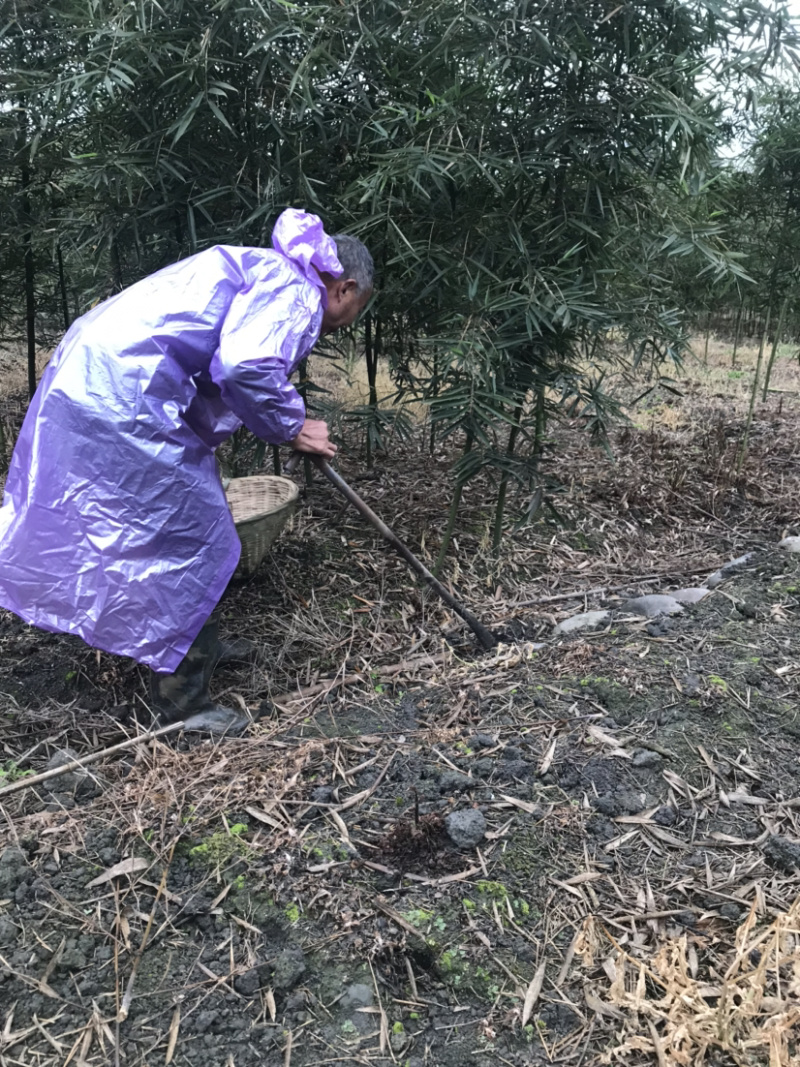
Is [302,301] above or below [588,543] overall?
above

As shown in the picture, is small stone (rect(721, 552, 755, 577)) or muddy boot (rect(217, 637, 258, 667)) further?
small stone (rect(721, 552, 755, 577))

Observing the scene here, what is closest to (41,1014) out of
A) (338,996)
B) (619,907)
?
(338,996)

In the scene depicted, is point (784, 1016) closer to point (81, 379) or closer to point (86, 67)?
point (81, 379)

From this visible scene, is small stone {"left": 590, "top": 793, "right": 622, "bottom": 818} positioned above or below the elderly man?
below

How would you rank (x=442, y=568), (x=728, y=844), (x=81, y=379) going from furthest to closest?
(x=442, y=568), (x=81, y=379), (x=728, y=844)

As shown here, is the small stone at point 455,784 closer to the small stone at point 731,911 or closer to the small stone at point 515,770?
the small stone at point 515,770

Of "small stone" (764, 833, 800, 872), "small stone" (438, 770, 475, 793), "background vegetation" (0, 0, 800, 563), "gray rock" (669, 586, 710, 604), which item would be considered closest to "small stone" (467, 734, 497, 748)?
"small stone" (438, 770, 475, 793)

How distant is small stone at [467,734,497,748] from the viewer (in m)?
1.98

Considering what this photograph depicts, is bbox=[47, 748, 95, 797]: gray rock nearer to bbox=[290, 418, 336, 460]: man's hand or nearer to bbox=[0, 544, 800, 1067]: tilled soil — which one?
bbox=[0, 544, 800, 1067]: tilled soil

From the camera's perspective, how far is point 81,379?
1979mm

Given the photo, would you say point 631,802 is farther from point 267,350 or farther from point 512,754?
point 267,350

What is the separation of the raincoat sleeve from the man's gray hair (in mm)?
173

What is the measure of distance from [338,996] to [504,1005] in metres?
0.29

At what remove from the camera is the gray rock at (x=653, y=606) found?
2.70 m
